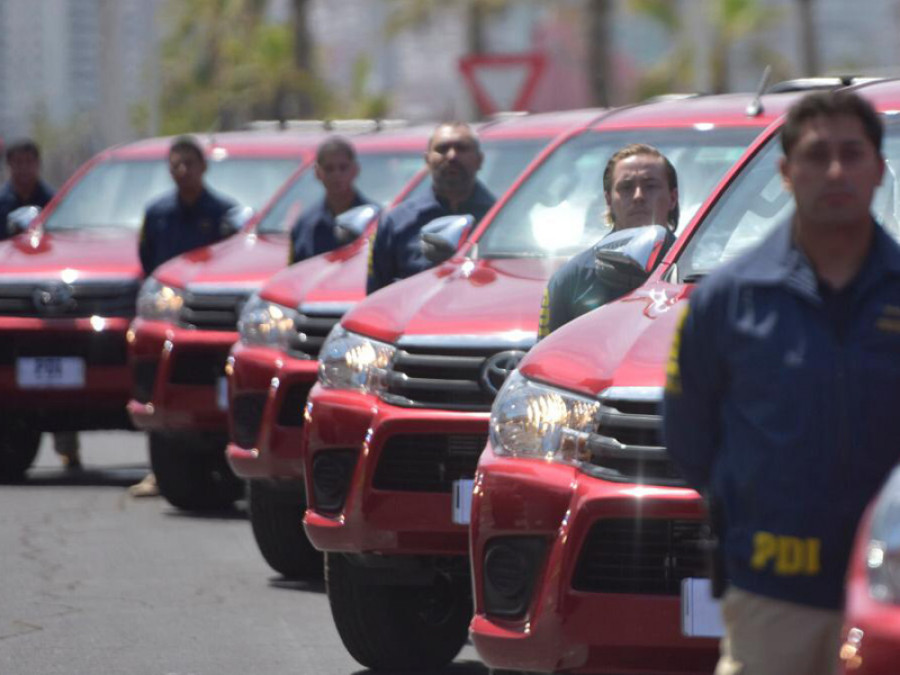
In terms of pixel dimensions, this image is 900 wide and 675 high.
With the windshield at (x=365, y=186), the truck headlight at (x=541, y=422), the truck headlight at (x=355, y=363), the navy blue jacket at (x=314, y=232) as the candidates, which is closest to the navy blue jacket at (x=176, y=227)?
the windshield at (x=365, y=186)

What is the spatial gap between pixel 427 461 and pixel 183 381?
507 cm

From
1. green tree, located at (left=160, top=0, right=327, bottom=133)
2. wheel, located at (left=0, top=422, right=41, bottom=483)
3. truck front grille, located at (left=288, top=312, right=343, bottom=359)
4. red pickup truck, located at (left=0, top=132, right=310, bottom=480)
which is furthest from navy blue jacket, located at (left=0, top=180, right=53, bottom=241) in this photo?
green tree, located at (left=160, top=0, right=327, bottom=133)

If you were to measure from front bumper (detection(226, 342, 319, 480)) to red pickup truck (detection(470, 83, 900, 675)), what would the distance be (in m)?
3.53

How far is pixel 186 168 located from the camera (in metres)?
14.1

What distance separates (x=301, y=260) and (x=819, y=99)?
7.76 m

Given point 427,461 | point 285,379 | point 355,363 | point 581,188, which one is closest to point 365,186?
point 285,379

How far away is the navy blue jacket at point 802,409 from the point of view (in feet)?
14.7

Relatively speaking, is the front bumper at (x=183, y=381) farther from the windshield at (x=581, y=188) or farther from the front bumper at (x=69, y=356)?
the windshield at (x=581, y=188)

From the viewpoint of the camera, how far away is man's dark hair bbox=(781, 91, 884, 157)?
4.54 m

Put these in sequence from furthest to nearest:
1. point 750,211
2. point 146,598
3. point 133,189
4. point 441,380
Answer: point 133,189 → point 146,598 → point 441,380 → point 750,211

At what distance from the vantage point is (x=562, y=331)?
649 cm

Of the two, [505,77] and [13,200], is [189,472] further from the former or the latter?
[505,77]

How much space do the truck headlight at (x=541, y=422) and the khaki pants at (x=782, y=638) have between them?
1.55 m

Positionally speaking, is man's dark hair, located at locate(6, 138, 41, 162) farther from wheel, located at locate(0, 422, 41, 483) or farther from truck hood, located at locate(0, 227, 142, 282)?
wheel, located at locate(0, 422, 41, 483)
